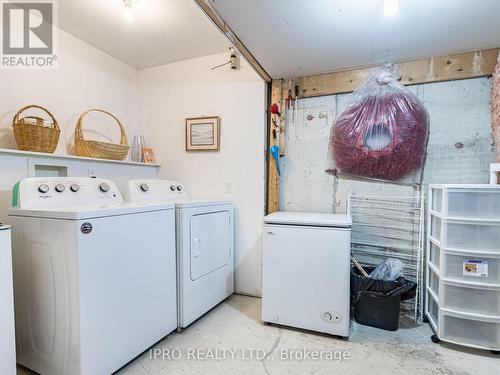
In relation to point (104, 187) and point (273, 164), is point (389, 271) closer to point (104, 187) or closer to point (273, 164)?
point (273, 164)

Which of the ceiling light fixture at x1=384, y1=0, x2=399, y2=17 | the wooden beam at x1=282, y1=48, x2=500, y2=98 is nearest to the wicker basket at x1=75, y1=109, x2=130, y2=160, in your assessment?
the wooden beam at x1=282, y1=48, x2=500, y2=98

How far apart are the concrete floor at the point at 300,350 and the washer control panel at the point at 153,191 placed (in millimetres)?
1093

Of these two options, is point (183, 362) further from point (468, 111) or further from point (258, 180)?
point (468, 111)

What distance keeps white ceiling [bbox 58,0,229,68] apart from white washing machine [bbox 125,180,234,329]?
1.28 meters

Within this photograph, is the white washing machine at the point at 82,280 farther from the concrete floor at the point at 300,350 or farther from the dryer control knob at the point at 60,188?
the concrete floor at the point at 300,350

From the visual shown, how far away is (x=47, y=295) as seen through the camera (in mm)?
1437

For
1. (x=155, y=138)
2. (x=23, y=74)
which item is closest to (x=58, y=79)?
(x=23, y=74)

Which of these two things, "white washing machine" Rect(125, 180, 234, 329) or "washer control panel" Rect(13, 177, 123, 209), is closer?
"washer control panel" Rect(13, 177, 123, 209)

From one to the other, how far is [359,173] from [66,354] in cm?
227

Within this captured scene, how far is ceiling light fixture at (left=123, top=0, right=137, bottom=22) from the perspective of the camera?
1.91 m

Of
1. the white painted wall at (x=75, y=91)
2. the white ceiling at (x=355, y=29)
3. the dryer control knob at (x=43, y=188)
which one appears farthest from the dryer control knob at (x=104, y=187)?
the white ceiling at (x=355, y=29)

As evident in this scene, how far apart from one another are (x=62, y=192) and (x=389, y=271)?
2.38 m

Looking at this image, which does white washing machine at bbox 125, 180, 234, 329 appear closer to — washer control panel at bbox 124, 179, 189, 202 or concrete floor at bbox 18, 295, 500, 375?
washer control panel at bbox 124, 179, 189, 202

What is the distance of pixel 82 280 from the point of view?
1333mm
